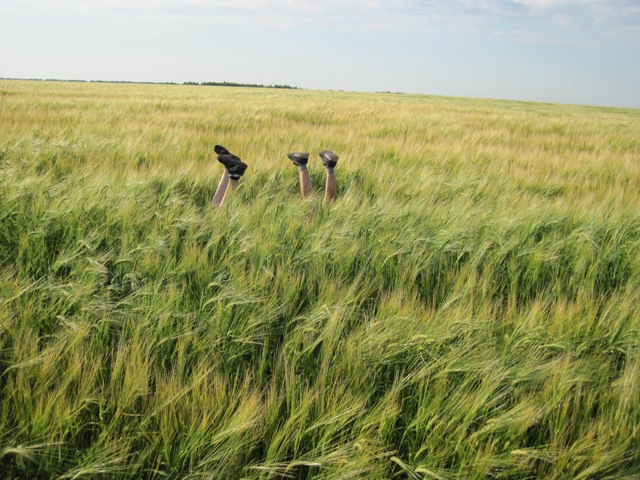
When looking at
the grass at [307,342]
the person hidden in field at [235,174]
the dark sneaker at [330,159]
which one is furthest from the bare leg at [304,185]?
the grass at [307,342]

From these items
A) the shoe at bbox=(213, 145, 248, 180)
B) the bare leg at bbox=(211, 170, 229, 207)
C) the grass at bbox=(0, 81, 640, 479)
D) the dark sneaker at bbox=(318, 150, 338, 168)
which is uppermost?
the dark sneaker at bbox=(318, 150, 338, 168)

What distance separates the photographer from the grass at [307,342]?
86 cm

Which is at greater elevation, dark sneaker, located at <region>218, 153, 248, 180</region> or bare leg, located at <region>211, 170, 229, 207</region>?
dark sneaker, located at <region>218, 153, 248, 180</region>

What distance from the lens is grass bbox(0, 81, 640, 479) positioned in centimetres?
86

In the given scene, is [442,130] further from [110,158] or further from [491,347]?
[491,347]

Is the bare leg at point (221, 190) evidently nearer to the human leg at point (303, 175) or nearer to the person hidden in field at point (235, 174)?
the person hidden in field at point (235, 174)

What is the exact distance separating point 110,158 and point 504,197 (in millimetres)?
3355

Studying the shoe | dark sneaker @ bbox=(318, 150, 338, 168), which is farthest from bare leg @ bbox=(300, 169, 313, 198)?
the shoe

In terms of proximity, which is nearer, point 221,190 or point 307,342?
point 307,342

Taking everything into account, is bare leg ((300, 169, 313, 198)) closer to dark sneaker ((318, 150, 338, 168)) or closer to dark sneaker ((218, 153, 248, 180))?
dark sneaker ((318, 150, 338, 168))

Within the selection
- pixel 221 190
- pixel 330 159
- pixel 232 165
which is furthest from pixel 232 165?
pixel 330 159

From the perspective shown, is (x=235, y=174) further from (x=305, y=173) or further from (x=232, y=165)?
(x=305, y=173)

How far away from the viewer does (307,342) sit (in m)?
1.16

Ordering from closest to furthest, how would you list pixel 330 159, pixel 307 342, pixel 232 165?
pixel 307 342 < pixel 232 165 < pixel 330 159
